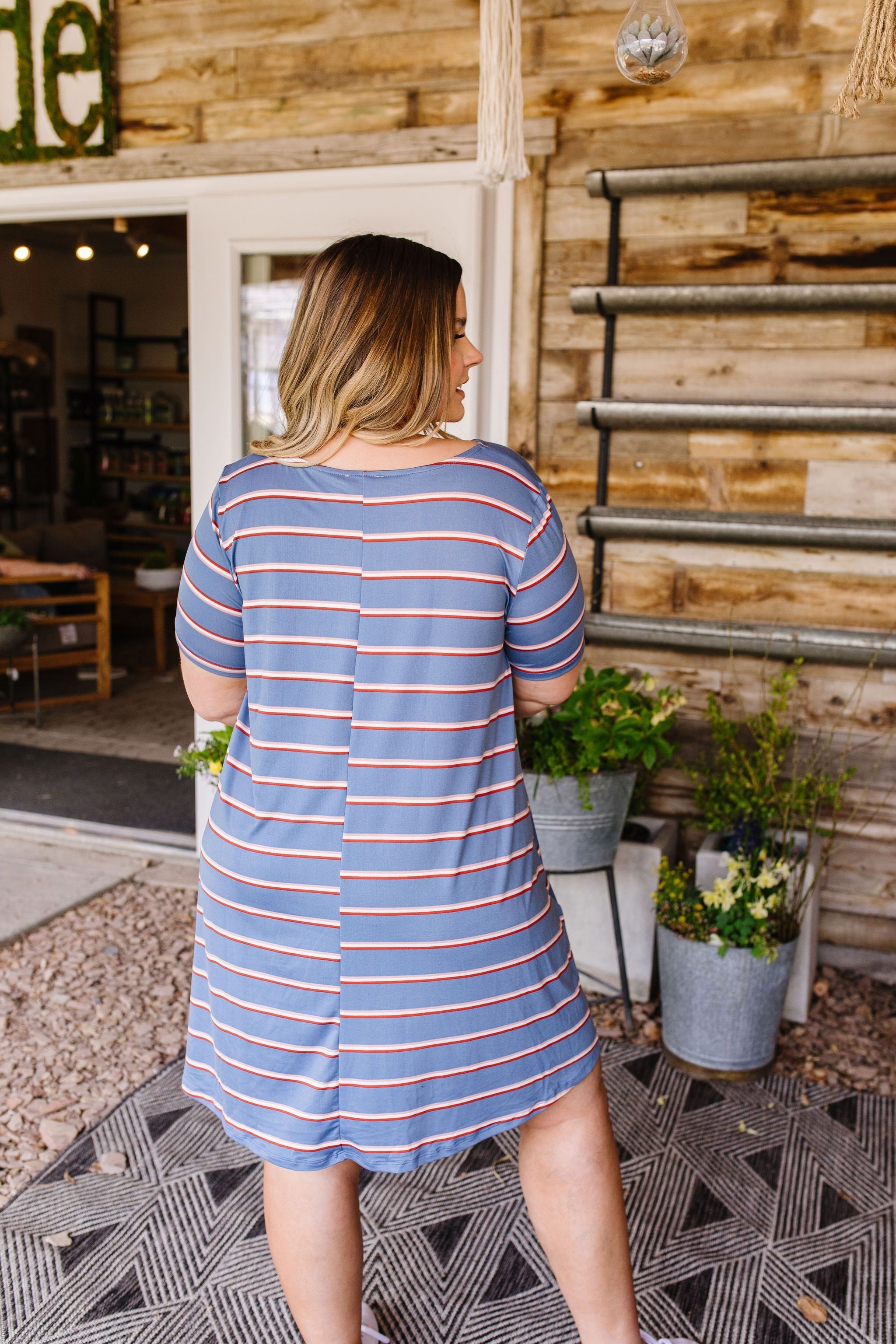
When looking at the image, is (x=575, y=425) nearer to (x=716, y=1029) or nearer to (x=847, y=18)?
(x=847, y=18)

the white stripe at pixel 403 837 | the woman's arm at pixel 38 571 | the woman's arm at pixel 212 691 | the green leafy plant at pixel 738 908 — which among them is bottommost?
the green leafy plant at pixel 738 908

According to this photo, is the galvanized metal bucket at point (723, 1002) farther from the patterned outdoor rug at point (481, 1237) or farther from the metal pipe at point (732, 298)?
the metal pipe at point (732, 298)

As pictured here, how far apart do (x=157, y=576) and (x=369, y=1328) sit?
21.6 feet

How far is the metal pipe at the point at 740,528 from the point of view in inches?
118

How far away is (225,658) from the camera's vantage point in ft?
4.72

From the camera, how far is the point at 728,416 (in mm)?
3066

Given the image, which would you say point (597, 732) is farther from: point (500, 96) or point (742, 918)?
point (500, 96)

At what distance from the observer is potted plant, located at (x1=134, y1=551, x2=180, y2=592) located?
7.88 meters

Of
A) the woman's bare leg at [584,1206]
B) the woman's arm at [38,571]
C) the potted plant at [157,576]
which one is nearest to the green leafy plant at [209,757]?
the woman's bare leg at [584,1206]

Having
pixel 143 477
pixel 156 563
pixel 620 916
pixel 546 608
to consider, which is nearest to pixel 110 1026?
pixel 620 916

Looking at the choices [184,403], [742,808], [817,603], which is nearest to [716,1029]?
[742,808]

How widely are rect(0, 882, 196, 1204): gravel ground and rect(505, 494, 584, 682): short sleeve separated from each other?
5.29 feet

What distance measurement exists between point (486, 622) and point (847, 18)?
8.14 ft

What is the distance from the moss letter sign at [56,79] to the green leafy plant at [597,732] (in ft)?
8.08
